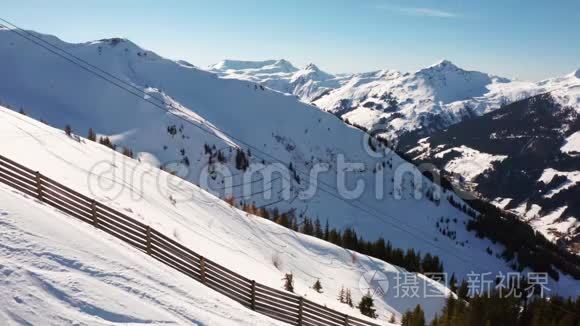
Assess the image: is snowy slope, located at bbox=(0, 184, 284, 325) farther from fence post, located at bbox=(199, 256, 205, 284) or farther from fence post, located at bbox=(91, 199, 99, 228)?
fence post, located at bbox=(199, 256, 205, 284)

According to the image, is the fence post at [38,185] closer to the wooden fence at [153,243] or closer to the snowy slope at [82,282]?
the wooden fence at [153,243]

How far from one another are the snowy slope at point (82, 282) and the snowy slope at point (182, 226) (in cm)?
11

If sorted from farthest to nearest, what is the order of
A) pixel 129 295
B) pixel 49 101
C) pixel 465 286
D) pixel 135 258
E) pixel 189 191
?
pixel 49 101 < pixel 465 286 < pixel 189 191 < pixel 135 258 < pixel 129 295

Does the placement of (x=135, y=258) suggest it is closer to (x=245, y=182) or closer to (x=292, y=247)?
(x=292, y=247)

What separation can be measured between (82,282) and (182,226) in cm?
1767

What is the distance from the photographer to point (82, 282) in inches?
551

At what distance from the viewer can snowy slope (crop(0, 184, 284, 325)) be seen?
12445 millimetres

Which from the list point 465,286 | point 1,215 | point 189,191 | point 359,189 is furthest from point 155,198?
point 359,189

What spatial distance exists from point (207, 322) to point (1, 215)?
8.73 meters

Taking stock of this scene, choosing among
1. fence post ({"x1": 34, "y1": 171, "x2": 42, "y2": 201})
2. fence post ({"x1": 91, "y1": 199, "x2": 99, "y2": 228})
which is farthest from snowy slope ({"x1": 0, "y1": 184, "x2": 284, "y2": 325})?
fence post ({"x1": 34, "y1": 171, "x2": 42, "y2": 201})

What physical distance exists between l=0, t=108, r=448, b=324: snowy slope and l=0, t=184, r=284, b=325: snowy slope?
0.11 m

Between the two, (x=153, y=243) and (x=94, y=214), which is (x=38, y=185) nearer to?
(x=94, y=214)

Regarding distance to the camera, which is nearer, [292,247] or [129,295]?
[129,295]

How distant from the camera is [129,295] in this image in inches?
568
